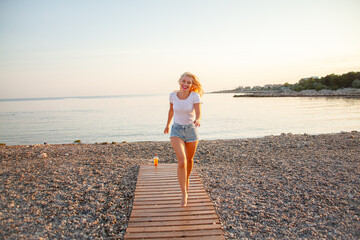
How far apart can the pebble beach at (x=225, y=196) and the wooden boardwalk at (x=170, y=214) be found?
0.23 meters

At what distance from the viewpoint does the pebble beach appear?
12.8 ft

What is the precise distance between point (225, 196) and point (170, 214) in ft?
5.05

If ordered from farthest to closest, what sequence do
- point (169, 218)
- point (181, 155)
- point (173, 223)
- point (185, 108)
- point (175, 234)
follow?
1. point (185, 108)
2. point (181, 155)
3. point (169, 218)
4. point (173, 223)
5. point (175, 234)

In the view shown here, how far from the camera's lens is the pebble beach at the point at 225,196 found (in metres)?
3.91

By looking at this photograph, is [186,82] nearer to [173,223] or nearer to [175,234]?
[173,223]

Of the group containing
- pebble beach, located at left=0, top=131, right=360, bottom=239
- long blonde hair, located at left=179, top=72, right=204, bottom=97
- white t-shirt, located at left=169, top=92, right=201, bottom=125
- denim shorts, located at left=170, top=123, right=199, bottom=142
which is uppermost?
long blonde hair, located at left=179, top=72, right=204, bottom=97

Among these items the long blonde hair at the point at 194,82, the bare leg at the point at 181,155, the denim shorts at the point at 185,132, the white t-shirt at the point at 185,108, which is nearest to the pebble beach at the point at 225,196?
the bare leg at the point at 181,155

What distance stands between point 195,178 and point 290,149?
19.1 ft

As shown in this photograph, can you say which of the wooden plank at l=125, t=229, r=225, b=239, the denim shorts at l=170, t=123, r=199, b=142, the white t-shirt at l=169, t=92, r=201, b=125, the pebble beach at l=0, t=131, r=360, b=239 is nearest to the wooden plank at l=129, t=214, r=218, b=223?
the pebble beach at l=0, t=131, r=360, b=239

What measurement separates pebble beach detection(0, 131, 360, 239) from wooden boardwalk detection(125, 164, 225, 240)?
23 centimetres

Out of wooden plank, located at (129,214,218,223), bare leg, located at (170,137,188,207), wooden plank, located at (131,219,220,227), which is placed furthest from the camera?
bare leg, located at (170,137,188,207)

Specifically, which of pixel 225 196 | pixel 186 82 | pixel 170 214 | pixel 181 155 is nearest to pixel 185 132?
pixel 181 155

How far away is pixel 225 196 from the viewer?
204 inches

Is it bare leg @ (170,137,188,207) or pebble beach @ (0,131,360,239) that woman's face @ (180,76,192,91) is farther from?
pebble beach @ (0,131,360,239)
